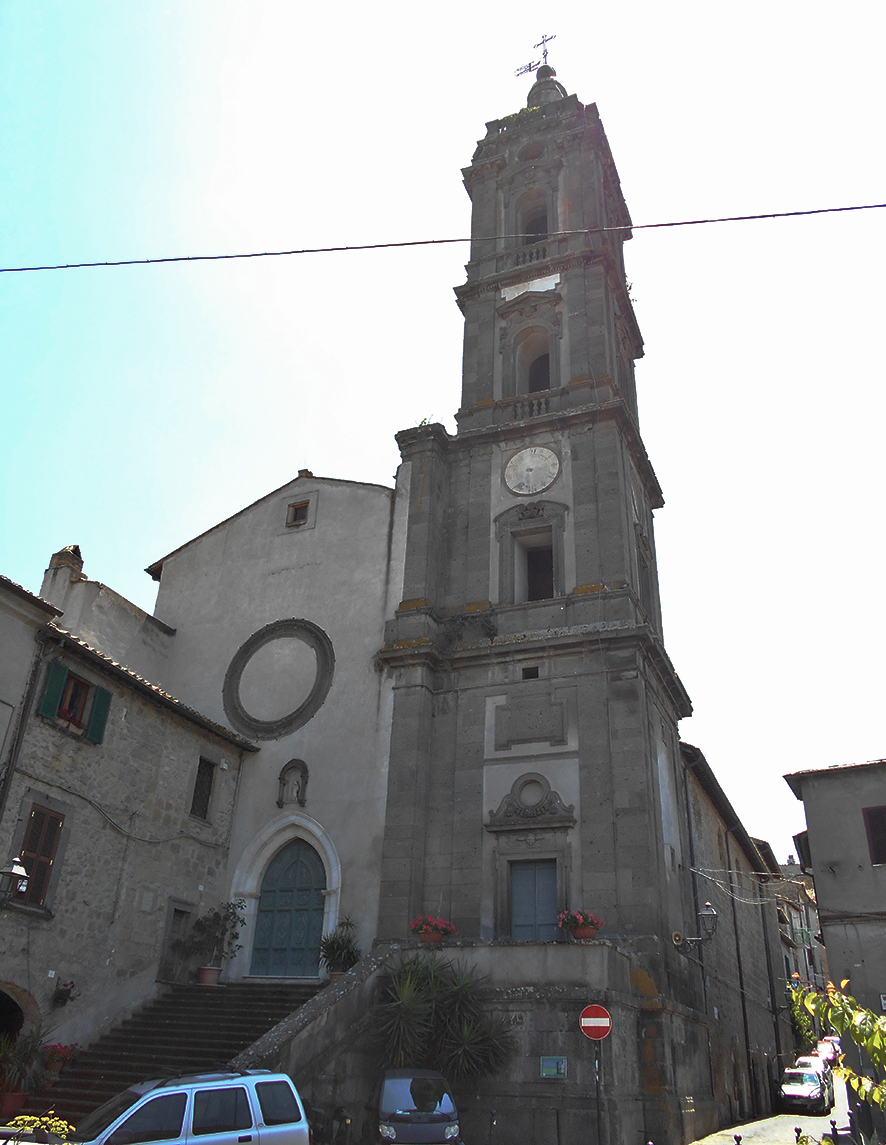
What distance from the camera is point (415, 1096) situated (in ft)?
41.4

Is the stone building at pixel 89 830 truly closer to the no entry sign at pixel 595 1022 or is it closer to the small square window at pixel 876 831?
the no entry sign at pixel 595 1022

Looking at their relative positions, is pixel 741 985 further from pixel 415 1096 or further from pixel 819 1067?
pixel 415 1096

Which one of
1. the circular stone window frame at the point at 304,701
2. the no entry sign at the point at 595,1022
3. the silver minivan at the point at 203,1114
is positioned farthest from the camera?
the circular stone window frame at the point at 304,701

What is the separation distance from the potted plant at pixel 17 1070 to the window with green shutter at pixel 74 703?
5.35m

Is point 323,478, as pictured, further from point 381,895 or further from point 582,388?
point 381,895

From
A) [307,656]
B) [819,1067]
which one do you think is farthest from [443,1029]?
[819,1067]

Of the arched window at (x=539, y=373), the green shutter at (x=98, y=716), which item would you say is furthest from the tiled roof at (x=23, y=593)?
the arched window at (x=539, y=373)

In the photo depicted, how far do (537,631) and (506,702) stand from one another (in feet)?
6.03

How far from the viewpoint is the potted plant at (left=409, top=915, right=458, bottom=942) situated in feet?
55.4

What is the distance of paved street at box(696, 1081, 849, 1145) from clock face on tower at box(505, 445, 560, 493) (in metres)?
14.9

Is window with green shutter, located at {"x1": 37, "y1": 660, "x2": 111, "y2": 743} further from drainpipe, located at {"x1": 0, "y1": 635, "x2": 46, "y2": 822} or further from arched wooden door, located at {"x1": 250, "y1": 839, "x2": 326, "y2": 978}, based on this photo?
arched wooden door, located at {"x1": 250, "y1": 839, "x2": 326, "y2": 978}

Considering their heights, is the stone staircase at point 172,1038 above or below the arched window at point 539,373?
below

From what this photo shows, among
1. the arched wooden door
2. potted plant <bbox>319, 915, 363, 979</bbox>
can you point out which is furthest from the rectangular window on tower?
potted plant <bbox>319, 915, 363, 979</bbox>

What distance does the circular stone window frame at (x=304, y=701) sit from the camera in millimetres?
22609
